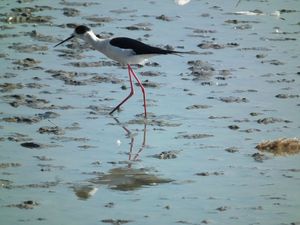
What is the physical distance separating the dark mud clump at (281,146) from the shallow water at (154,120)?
117mm

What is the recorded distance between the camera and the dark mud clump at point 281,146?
9.05 m

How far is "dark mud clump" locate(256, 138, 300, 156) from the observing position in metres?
9.05

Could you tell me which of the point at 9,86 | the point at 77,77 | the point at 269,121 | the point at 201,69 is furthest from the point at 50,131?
the point at 201,69

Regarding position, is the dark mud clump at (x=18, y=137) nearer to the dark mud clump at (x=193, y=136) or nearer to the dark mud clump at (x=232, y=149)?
the dark mud clump at (x=193, y=136)

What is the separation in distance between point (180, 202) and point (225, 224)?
0.57 metres

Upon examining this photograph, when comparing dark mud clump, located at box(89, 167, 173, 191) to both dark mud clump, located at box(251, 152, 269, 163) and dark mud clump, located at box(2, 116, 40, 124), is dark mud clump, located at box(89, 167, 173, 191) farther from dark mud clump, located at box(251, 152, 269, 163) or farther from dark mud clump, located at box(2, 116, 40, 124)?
dark mud clump, located at box(2, 116, 40, 124)

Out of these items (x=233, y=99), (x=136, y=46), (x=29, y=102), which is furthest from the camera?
A: (x=136, y=46)

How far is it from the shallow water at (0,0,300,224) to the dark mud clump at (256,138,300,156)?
12cm

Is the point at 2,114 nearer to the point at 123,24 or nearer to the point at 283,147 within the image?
the point at 283,147

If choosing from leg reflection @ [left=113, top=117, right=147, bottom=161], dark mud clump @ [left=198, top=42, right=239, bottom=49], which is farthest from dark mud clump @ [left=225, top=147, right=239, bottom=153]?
dark mud clump @ [left=198, top=42, right=239, bottom=49]

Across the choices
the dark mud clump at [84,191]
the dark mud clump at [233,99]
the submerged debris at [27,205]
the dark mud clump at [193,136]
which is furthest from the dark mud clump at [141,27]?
the submerged debris at [27,205]

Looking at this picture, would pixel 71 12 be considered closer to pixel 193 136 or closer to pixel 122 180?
pixel 193 136

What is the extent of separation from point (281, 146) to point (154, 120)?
1.45 m

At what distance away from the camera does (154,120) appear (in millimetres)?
9953
